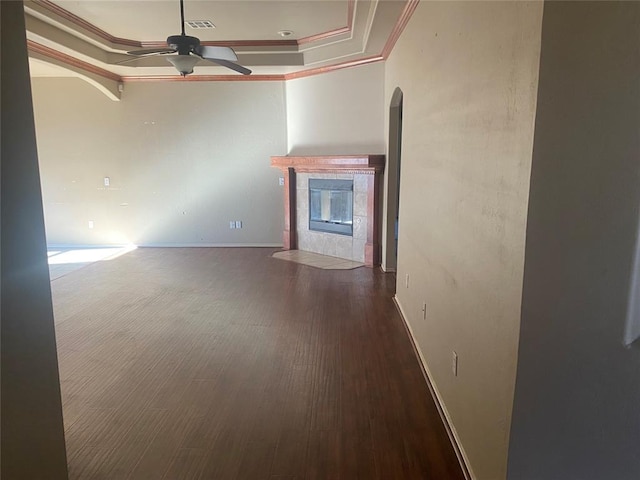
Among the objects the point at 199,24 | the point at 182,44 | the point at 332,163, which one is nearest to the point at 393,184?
the point at 332,163

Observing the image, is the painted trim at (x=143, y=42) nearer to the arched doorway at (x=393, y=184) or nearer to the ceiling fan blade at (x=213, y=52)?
the arched doorway at (x=393, y=184)

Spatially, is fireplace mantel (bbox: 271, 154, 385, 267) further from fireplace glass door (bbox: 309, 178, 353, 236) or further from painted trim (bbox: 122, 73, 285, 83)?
painted trim (bbox: 122, 73, 285, 83)

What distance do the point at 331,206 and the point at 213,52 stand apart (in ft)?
10.1

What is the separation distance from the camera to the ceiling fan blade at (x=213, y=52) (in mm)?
3434

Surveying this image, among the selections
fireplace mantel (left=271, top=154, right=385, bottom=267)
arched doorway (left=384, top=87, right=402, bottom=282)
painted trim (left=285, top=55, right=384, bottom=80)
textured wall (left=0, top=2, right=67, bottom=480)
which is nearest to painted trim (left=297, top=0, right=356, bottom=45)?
painted trim (left=285, top=55, right=384, bottom=80)

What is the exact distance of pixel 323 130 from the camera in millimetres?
6195

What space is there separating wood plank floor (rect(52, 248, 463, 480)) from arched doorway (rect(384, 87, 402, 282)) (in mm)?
666

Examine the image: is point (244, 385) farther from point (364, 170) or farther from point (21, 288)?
point (364, 170)

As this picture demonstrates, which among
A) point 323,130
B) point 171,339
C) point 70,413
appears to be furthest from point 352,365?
point 323,130

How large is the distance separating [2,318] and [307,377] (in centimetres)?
210

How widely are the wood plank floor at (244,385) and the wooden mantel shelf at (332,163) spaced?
1.55 metres

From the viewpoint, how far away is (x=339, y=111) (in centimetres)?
595

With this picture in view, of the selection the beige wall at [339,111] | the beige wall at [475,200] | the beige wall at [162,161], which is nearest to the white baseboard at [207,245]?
the beige wall at [162,161]

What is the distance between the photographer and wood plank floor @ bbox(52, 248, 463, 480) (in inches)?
83.7
